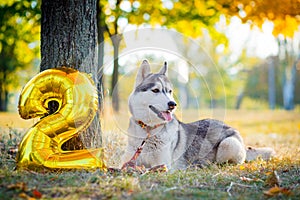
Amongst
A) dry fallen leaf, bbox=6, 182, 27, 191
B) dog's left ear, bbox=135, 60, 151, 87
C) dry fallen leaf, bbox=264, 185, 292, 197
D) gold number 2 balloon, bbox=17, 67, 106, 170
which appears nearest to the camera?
dry fallen leaf, bbox=6, 182, 27, 191

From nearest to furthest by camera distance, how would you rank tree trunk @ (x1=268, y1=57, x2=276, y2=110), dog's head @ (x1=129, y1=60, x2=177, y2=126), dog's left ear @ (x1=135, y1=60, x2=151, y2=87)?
1. dog's head @ (x1=129, y1=60, x2=177, y2=126)
2. dog's left ear @ (x1=135, y1=60, x2=151, y2=87)
3. tree trunk @ (x1=268, y1=57, x2=276, y2=110)

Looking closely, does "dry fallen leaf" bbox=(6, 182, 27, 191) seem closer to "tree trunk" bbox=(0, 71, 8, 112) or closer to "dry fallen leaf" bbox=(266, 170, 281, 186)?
"dry fallen leaf" bbox=(266, 170, 281, 186)

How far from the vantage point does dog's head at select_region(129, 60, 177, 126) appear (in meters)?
4.55

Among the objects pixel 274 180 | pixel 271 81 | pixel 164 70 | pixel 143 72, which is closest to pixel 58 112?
pixel 143 72

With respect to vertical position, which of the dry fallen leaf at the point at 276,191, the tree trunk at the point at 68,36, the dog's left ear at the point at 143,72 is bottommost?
the dry fallen leaf at the point at 276,191

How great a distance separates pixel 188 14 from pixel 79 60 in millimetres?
5082

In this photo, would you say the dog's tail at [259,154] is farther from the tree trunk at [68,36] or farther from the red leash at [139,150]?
the tree trunk at [68,36]

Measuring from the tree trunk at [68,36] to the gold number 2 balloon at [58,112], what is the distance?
416 millimetres

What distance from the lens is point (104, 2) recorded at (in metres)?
8.72

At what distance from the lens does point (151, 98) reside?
4.61 meters

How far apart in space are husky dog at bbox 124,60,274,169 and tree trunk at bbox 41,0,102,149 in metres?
0.65

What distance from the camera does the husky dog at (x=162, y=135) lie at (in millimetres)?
4621

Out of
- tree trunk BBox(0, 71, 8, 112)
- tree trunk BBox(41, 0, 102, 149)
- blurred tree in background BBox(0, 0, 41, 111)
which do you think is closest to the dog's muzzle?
tree trunk BBox(41, 0, 102, 149)

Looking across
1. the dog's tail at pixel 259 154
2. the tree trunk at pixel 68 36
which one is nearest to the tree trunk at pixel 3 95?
the tree trunk at pixel 68 36
